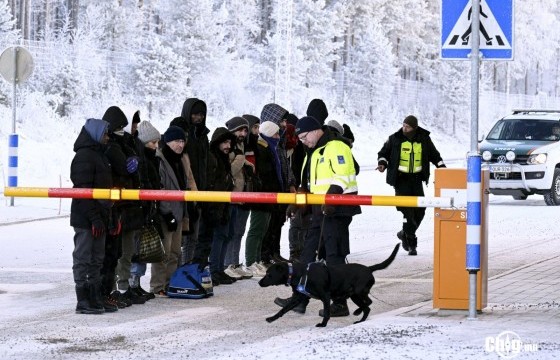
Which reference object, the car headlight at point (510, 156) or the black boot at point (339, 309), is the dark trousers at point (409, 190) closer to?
the black boot at point (339, 309)

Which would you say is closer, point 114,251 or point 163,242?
point 114,251

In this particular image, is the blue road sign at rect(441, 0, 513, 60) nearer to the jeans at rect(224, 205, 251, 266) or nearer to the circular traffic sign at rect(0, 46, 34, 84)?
the jeans at rect(224, 205, 251, 266)

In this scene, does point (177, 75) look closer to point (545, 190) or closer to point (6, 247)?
point (545, 190)

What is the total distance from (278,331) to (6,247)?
8507 millimetres

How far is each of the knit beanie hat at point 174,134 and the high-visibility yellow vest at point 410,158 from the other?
5496 millimetres

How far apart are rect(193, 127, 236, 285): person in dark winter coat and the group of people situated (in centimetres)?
1

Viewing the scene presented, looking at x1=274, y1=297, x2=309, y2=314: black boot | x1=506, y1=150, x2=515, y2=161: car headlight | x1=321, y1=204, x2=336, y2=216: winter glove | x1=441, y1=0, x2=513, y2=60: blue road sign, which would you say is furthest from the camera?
x1=506, y1=150, x2=515, y2=161: car headlight

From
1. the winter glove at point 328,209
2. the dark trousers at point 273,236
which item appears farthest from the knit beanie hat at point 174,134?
the dark trousers at point 273,236

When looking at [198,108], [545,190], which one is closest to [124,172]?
[198,108]

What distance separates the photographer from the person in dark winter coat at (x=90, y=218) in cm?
1266

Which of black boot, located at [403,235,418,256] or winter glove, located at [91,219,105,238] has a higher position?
winter glove, located at [91,219,105,238]

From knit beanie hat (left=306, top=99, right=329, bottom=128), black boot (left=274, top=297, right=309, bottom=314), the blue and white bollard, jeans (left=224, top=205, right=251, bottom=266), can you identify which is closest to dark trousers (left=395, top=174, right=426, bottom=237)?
jeans (left=224, top=205, right=251, bottom=266)

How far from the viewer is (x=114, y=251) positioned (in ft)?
43.1

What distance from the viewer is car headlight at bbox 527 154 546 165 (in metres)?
30.0
